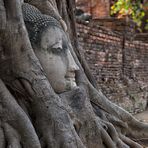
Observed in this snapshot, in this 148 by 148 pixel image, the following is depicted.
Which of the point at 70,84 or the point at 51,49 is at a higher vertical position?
the point at 51,49

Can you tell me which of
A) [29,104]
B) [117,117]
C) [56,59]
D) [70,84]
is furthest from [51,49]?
[117,117]

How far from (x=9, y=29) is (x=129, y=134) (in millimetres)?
1849

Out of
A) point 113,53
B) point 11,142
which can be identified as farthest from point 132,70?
point 11,142

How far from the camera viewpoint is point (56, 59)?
9.53ft

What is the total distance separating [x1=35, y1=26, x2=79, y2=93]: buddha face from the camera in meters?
2.89

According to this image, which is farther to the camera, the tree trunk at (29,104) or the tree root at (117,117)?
the tree root at (117,117)

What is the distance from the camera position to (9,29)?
2.61 m

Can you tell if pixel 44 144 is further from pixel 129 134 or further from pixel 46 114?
pixel 129 134

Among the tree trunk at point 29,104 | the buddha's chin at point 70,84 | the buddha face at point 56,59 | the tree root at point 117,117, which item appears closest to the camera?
the tree trunk at point 29,104

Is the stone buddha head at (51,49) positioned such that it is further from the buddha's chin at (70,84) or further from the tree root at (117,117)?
the tree root at (117,117)

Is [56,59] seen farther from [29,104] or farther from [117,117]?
[117,117]

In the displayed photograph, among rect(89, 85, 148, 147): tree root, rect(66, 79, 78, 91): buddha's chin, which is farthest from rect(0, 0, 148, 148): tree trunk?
rect(89, 85, 148, 147): tree root

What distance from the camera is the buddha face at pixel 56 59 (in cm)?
289

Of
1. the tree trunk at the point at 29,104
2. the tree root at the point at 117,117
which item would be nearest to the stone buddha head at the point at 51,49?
the tree trunk at the point at 29,104
